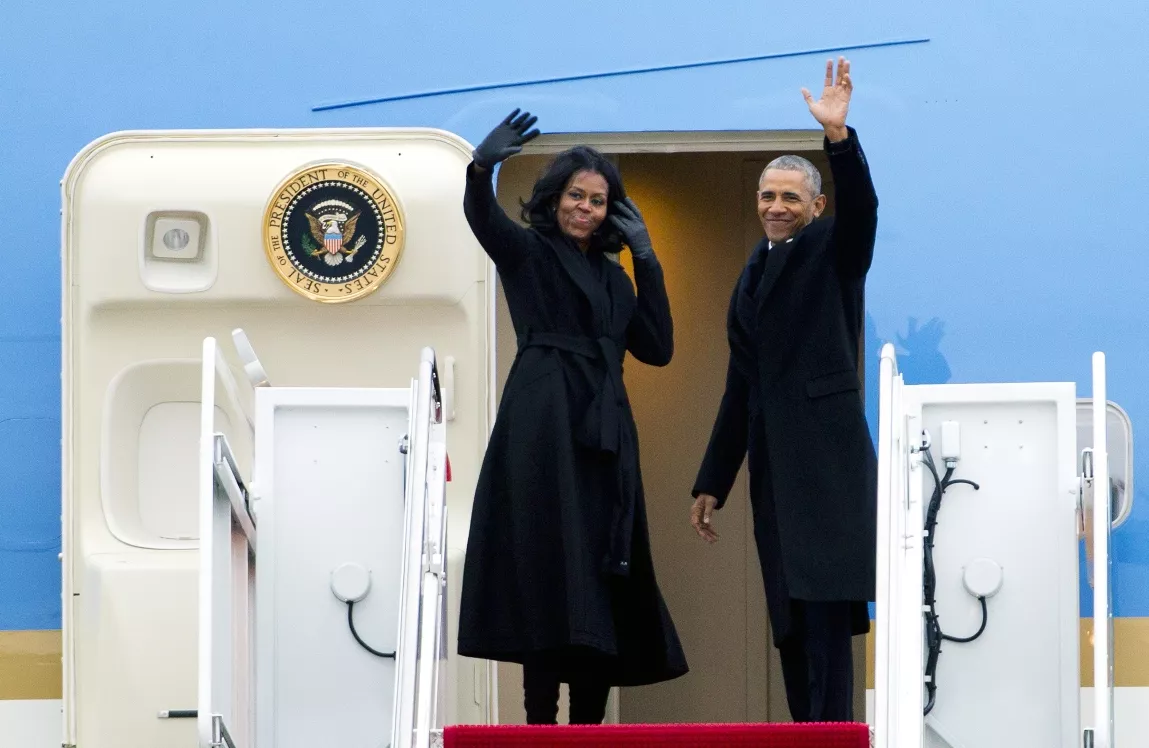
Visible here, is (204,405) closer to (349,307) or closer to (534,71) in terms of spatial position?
(349,307)

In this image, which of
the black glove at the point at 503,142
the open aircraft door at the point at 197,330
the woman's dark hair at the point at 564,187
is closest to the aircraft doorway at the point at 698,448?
the open aircraft door at the point at 197,330

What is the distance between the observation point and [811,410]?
14.3 ft

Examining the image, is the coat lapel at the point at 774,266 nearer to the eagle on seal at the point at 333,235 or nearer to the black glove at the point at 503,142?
the black glove at the point at 503,142

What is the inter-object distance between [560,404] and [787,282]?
588mm

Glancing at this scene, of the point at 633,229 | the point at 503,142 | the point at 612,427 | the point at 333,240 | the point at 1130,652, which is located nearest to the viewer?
the point at 503,142

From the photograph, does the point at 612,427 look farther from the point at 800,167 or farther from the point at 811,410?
the point at 800,167

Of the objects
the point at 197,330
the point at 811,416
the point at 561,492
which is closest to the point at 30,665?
the point at 197,330

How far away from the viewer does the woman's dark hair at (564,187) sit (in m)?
4.40

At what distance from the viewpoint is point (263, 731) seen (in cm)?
414

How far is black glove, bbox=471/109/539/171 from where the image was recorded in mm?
4176

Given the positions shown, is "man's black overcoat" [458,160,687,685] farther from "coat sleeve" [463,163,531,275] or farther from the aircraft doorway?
Result: the aircraft doorway

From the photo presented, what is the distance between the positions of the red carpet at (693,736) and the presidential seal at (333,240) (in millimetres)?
1463

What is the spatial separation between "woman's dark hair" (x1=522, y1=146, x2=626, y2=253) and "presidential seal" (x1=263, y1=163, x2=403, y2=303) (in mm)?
630

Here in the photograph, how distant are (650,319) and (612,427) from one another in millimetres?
320
